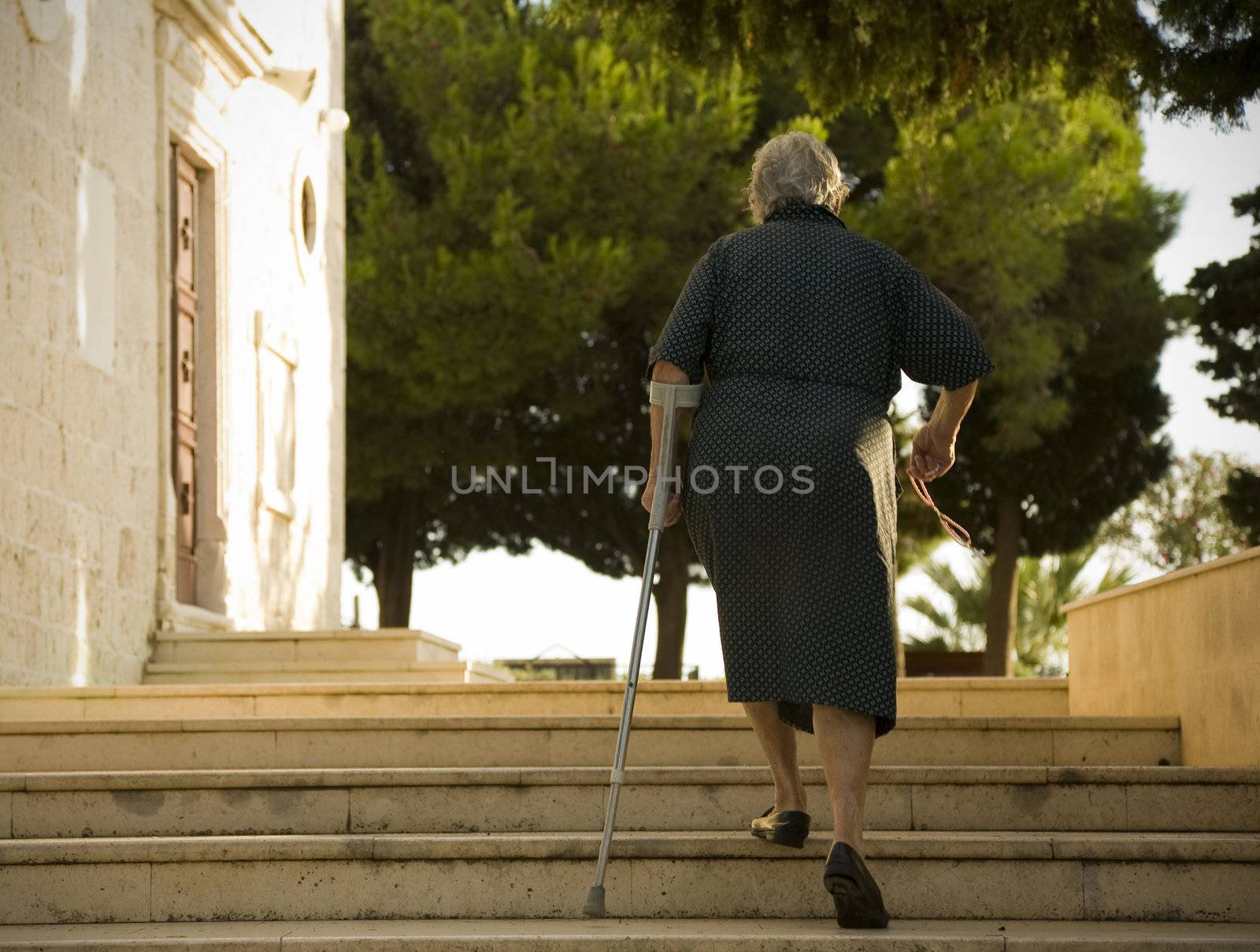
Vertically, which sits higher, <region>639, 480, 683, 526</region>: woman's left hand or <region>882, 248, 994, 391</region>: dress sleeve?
<region>882, 248, 994, 391</region>: dress sleeve

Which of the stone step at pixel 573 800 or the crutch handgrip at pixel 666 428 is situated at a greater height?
the crutch handgrip at pixel 666 428

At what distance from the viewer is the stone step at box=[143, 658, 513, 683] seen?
8.52m

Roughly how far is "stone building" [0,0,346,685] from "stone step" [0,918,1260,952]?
4373mm

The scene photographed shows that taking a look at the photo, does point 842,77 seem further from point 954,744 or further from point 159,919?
point 159,919

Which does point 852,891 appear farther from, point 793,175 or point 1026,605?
point 1026,605

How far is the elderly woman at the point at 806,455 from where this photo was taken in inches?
153

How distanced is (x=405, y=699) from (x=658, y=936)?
3351mm

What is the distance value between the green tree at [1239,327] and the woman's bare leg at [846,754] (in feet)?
33.9

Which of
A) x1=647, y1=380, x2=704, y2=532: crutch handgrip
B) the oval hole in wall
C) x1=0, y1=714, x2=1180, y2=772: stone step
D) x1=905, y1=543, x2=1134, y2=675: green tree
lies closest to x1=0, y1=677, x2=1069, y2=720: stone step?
x1=0, y1=714, x2=1180, y2=772: stone step

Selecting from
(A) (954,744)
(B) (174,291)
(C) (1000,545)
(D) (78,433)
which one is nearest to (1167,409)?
(C) (1000,545)

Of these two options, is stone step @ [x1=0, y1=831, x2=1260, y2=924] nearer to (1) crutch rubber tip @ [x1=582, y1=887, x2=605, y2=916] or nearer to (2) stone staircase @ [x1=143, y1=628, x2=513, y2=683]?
(1) crutch rubber tip @ [x1=582, y1=887, x2=605, y2=916]

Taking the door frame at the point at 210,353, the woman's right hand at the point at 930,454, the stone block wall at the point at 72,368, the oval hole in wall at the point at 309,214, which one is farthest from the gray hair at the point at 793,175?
the oval hole in wall at the point at 309,214

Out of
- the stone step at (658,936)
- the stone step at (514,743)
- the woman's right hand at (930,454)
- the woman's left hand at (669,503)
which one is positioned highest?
the woman's right hand at (930,454)

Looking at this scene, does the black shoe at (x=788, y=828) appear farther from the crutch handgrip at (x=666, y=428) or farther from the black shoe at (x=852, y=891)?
the crutch handgrip at (x=666, y=428)
